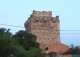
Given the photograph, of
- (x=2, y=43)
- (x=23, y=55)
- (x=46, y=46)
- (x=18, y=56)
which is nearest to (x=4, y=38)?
(x=2, y=43)

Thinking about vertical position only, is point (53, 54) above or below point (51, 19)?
below

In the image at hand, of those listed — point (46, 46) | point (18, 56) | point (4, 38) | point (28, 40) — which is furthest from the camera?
point (46, 46)

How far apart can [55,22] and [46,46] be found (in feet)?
22.7

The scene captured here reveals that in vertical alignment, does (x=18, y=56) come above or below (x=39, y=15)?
below

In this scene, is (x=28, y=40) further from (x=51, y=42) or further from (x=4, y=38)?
(x=4, y=38)

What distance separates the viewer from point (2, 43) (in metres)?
40.8

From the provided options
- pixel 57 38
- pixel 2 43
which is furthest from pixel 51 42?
pixel 2 43

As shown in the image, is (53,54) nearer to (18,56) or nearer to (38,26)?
(38,26)

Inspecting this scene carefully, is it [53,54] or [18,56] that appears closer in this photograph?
[18,56]

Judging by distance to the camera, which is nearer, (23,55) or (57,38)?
(23,55)

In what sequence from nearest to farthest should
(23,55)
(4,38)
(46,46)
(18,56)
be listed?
(4,38)
(18,56)
(23,55)
(46,46)

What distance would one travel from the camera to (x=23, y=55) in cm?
4938

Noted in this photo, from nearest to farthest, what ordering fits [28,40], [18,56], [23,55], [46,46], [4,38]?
1. [4,38]
2. [18,56]
3. [23,55]
4. [28,40]
5. [46,46]

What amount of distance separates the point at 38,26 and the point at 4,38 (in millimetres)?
56275
